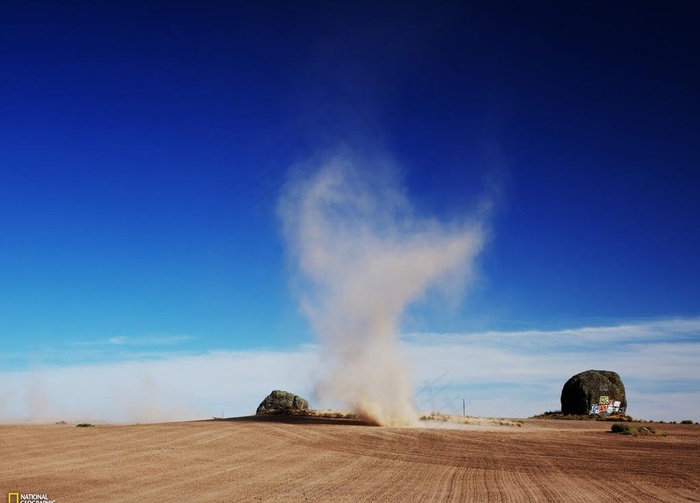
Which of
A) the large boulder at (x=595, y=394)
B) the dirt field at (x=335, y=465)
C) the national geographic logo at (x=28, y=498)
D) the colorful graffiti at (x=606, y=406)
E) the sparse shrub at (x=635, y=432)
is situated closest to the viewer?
the national geographic logo at (x=28, y=498)

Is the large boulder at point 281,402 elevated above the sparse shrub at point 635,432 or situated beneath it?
elevated above

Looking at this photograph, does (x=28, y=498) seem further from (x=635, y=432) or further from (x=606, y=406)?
(x=606, y=406)

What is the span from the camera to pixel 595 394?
65.1 metres

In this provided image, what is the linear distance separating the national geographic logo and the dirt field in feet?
0.90

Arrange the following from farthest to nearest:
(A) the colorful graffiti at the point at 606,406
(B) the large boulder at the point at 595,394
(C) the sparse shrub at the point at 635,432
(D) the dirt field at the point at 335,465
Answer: (B) the large boulder at the point at 595,394 < (A) the colorful graffiti at the point at 606,406 < (C) the sparse shrub at the point at 635,432 < (D) the dirt field at the point at 335,465

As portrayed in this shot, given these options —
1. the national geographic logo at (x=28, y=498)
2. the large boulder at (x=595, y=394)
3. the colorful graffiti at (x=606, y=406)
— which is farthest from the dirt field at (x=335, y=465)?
the large boulder at (x=595, y=394)

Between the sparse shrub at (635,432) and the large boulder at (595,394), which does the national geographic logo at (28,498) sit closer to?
the sparse shrub at (635,432)

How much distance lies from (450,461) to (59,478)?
15.9 m

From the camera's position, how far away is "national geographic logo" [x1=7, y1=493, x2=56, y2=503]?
15.6 m

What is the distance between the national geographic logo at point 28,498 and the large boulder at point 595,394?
203 feet

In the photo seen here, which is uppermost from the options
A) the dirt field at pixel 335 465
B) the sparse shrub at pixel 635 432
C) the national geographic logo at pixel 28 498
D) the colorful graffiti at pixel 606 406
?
the colorful graffiti at pixel 606 406

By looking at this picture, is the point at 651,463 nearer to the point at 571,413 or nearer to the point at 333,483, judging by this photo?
the point at 333,483

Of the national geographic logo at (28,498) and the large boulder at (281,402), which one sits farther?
the large boulder at (281,402)

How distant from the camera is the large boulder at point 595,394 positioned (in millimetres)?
64625
